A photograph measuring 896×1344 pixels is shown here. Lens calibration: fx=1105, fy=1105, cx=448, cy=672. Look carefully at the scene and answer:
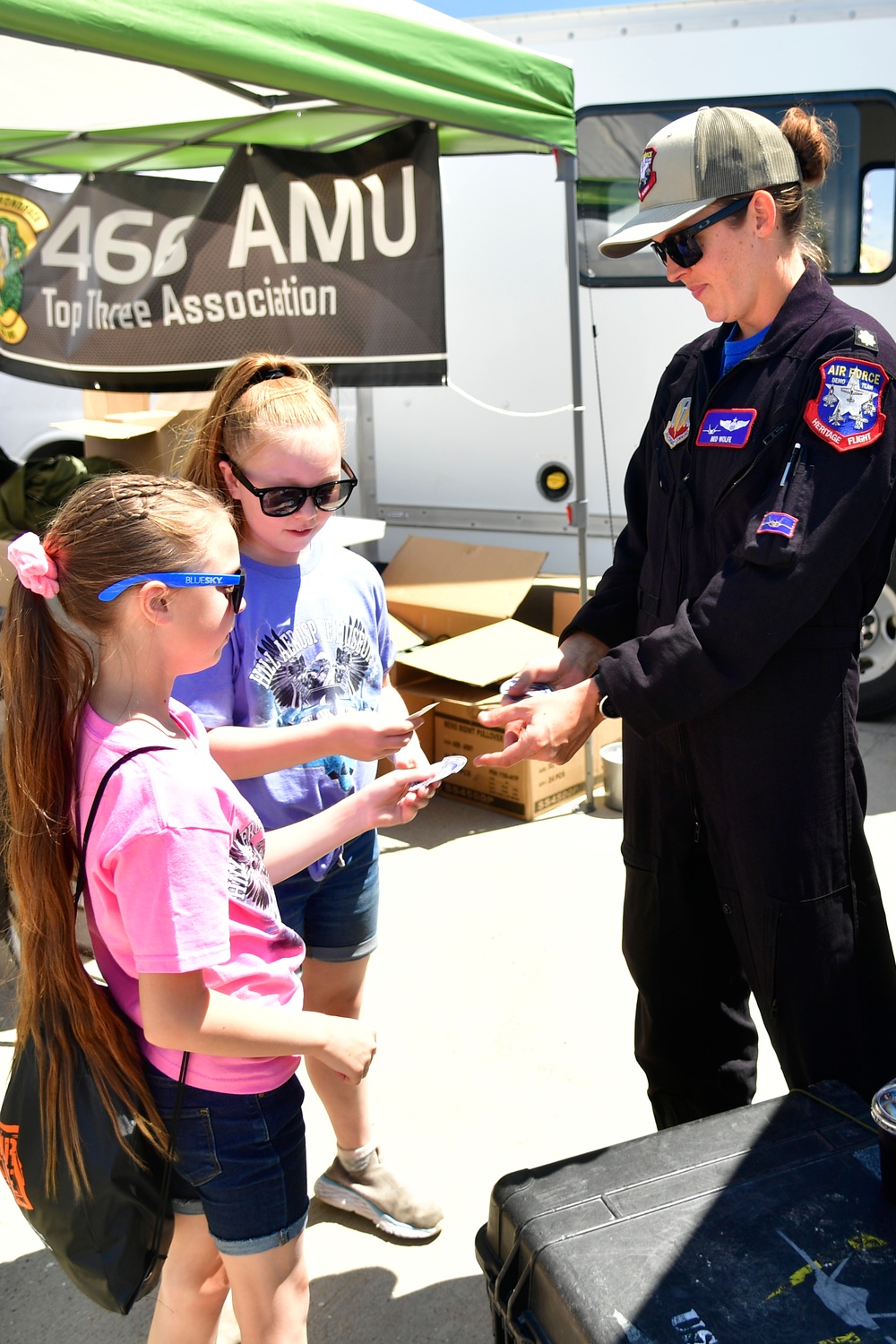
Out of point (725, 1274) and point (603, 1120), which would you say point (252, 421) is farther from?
point (603, 1120)

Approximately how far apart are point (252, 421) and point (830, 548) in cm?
100

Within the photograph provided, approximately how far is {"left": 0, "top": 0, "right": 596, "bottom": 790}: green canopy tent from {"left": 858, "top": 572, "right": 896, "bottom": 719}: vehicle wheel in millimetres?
1649

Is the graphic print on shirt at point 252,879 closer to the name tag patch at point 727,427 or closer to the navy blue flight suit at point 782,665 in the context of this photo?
the navy blue flight suit at point 782,665

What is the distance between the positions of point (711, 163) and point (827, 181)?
3972mm

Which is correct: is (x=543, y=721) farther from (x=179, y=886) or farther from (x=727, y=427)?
(x=179, y=886)

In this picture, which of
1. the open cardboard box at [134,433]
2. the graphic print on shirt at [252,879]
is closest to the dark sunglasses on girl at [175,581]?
the graphic print on shirt at [252,879]

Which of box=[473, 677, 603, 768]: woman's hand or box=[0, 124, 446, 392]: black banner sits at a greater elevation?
box=[0, 124, 446, 392]: black banner

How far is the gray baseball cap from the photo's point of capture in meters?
1.82

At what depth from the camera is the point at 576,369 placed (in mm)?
4359

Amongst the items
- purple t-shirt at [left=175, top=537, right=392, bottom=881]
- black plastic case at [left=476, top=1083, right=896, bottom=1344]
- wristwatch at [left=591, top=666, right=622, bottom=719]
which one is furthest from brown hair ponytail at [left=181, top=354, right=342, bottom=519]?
black plastic case at [left=476, top=1083, right=896, bottom=1344]

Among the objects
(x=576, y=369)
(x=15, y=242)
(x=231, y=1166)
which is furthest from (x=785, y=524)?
(x=15, y=242)

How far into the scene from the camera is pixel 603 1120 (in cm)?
269

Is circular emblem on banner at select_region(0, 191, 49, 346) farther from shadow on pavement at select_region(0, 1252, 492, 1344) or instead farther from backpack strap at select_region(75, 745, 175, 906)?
backpack strap at select_region(75, 745, 175, 906)

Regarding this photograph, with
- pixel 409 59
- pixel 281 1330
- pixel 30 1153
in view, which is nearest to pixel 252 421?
pixel 30 1153
